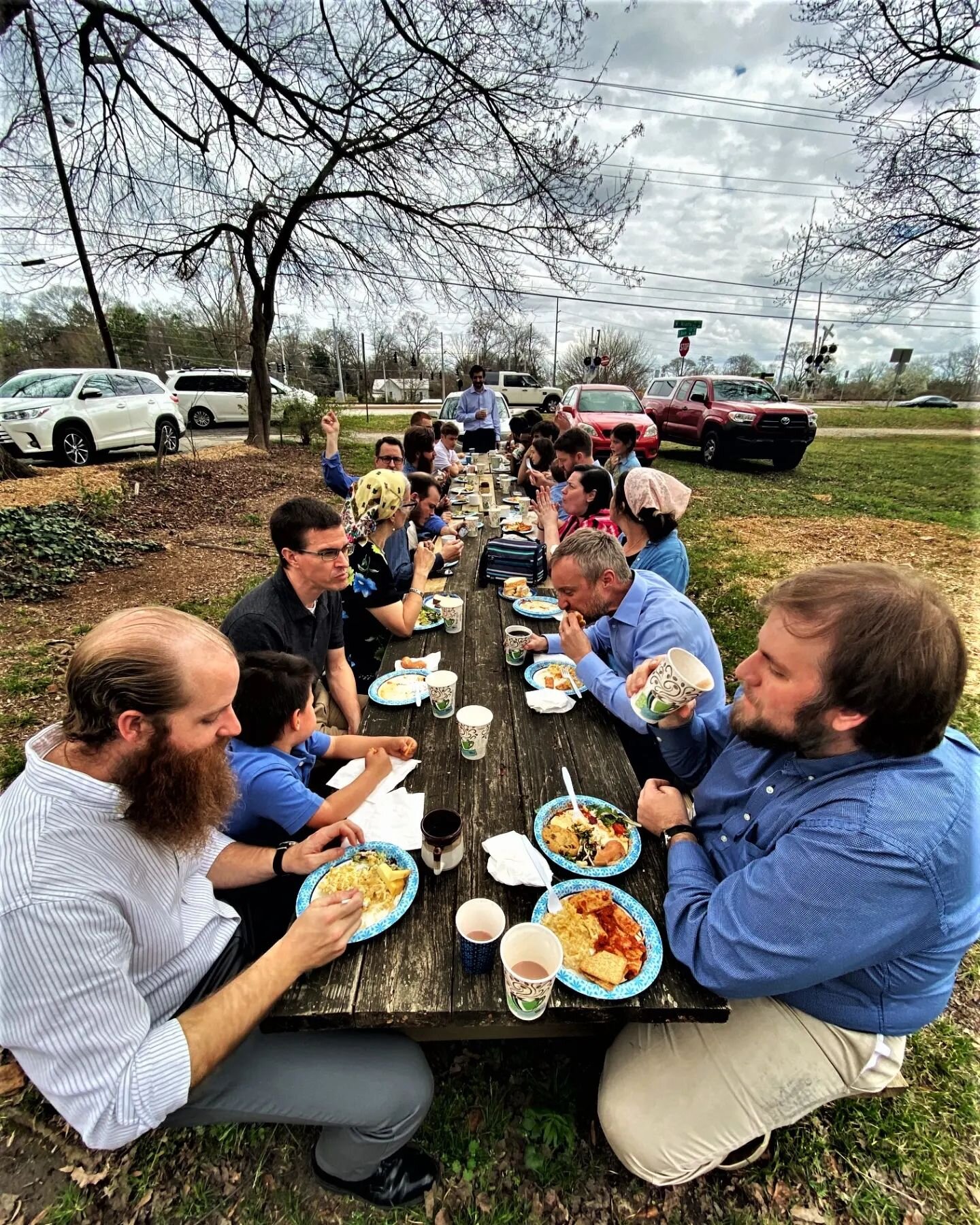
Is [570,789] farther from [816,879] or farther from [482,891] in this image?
[816,879]

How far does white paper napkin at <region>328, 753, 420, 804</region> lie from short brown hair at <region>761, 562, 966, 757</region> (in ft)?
4.48

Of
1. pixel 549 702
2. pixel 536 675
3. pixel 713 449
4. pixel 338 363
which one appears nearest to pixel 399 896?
pixel 549 702

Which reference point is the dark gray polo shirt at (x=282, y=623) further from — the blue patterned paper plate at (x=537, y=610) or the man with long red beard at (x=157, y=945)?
the blue patterned paper plate at (x=537, y=610)

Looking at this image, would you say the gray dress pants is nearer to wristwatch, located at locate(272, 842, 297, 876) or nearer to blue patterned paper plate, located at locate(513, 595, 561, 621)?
wristwatch, located at locate(272, 842, 297, 876)

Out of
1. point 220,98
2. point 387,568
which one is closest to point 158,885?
point 387,568

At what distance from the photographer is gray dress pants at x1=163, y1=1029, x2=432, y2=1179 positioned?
134 centimetres

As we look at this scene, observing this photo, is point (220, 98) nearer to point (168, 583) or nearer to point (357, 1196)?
point (168, 583)

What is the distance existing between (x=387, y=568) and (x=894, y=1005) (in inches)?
108

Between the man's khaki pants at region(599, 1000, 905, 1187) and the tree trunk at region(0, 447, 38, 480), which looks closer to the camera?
the man's khaki pants at region(599, 1000, 905, 1187)

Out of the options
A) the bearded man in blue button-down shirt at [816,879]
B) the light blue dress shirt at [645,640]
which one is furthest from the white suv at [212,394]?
the bearded man in blue button-down shirt at [816,879]

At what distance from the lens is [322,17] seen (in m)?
4.82

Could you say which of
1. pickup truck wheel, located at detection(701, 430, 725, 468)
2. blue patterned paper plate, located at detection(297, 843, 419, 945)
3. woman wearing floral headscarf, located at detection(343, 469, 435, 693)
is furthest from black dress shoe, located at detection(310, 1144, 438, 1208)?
pickup truck wheel, located at detection(701, 430, 725, 468)

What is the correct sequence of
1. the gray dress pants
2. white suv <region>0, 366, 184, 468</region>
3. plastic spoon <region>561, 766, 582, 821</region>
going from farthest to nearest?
white suv <region>0, 366, 184, 468</region>
plastic spoon <region>561, 766, 582, 821</region>
the gray dress pants

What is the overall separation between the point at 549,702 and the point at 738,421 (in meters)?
12.2
